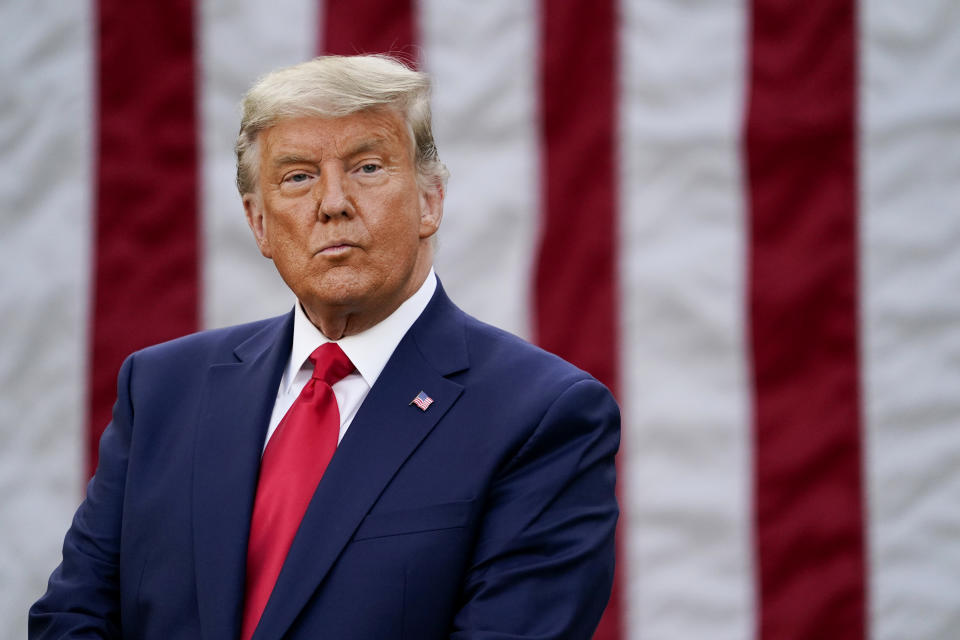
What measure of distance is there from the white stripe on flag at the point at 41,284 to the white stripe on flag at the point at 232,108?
0.34m

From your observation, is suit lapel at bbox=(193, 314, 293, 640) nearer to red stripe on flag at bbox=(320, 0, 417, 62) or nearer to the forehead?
the forehead

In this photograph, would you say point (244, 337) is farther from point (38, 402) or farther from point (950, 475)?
point (950, 475)

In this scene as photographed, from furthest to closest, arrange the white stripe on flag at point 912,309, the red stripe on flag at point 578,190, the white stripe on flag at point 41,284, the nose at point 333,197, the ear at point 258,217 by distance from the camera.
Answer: the white stripe on flag at point 41,284 → the red stripe on flag at point 578,190 → the white stripe on flag at point 912,309 → the ear at point 258,217 → the nose at point 333,197

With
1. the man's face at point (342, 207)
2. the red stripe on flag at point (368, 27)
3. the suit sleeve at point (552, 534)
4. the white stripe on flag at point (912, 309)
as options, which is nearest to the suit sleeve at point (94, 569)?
the man's face at point (342, 207)

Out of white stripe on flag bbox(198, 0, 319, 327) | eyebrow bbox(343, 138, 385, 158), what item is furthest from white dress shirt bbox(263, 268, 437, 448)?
white stripe on flag bbox(198, 0, 319, 327)

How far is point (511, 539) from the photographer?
136cm

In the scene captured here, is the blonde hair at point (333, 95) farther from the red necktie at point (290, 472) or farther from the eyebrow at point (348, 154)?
the red necktie at point (290, 472)

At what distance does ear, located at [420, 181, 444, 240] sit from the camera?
1.62 m

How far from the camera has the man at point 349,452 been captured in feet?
4.46

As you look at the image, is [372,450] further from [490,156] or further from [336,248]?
[490,156]

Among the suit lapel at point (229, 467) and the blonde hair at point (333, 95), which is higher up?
the blonde hair at point (333, 95)

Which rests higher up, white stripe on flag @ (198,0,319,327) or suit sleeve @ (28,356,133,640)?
white stripe on flag @ (198,0,319,327)

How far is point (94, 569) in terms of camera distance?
1.53 metres

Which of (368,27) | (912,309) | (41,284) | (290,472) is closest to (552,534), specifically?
(290,472)
